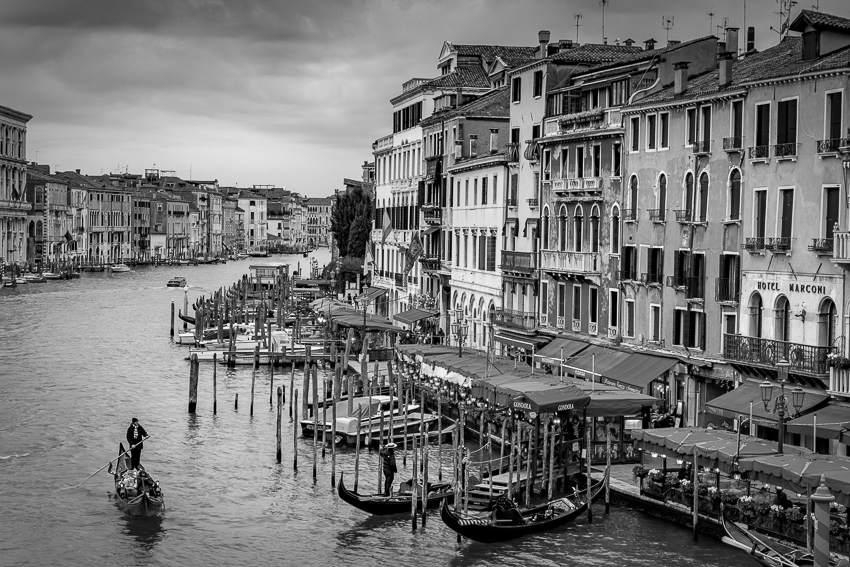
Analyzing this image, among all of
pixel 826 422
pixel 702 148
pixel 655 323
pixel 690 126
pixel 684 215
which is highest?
pixel 690 126

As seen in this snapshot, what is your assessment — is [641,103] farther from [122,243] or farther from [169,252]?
[169,252]

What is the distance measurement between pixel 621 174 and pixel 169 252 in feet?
402

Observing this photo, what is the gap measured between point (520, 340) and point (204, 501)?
1301 centimetres

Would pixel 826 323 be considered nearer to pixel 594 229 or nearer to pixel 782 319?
pixel 782 319

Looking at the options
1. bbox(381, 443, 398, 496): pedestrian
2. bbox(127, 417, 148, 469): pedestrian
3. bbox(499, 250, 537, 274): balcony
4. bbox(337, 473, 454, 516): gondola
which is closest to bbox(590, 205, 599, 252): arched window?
bbox(499, 250, 537, 274): balcony

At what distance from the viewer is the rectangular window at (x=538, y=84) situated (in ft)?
118

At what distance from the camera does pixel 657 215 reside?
29812mm

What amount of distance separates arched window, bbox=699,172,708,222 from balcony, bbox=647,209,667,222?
1.54 m

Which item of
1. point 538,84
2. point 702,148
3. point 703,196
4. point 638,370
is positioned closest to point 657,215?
point 703,196

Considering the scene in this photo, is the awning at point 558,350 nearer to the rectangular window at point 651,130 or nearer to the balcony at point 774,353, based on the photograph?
the rectangular window at point 651,130

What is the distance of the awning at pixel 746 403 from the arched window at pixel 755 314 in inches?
41.5

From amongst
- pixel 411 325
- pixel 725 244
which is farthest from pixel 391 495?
pixel 411 325

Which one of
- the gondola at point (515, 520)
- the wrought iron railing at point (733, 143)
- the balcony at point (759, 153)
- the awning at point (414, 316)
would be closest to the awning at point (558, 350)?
the wrought iron railing at point (733, 143)

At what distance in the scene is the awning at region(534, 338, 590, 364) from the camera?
32.3 m
